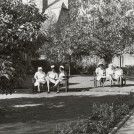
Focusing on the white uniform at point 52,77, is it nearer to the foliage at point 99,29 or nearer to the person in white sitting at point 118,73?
the person in white sitting at point 118,73

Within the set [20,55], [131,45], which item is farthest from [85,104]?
[131,45]

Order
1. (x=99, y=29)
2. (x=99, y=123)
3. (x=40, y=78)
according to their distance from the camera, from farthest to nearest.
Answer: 1. (x=99, y=29)
2. (x=40, y=78)
3. (x=99, y=123)

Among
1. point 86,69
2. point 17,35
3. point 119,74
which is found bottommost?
point 119,74

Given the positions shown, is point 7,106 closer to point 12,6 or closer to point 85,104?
point 85,104

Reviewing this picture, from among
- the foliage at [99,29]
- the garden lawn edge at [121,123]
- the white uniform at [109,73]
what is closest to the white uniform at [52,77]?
the white uniform at [109,73]

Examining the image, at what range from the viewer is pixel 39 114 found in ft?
30.7

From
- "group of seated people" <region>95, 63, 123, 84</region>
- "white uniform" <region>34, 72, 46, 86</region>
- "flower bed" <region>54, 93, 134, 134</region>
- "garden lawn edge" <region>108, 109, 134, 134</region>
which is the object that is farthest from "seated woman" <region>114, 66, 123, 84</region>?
"garden lawn edge" <region>108, 109, 134, 134</region>

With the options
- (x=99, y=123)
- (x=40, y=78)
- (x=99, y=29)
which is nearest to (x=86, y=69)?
(x=99, y=29)

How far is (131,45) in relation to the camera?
69.3 ft

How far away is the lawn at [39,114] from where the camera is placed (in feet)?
24.5

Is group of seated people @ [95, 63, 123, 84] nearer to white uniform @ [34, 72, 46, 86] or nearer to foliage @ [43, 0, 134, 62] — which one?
white uniform @ [34, 72, 46, 86]

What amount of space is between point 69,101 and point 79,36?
Answer: 1081 centimetres

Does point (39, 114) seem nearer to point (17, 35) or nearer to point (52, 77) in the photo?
point (17, 35)

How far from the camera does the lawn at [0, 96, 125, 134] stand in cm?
747
